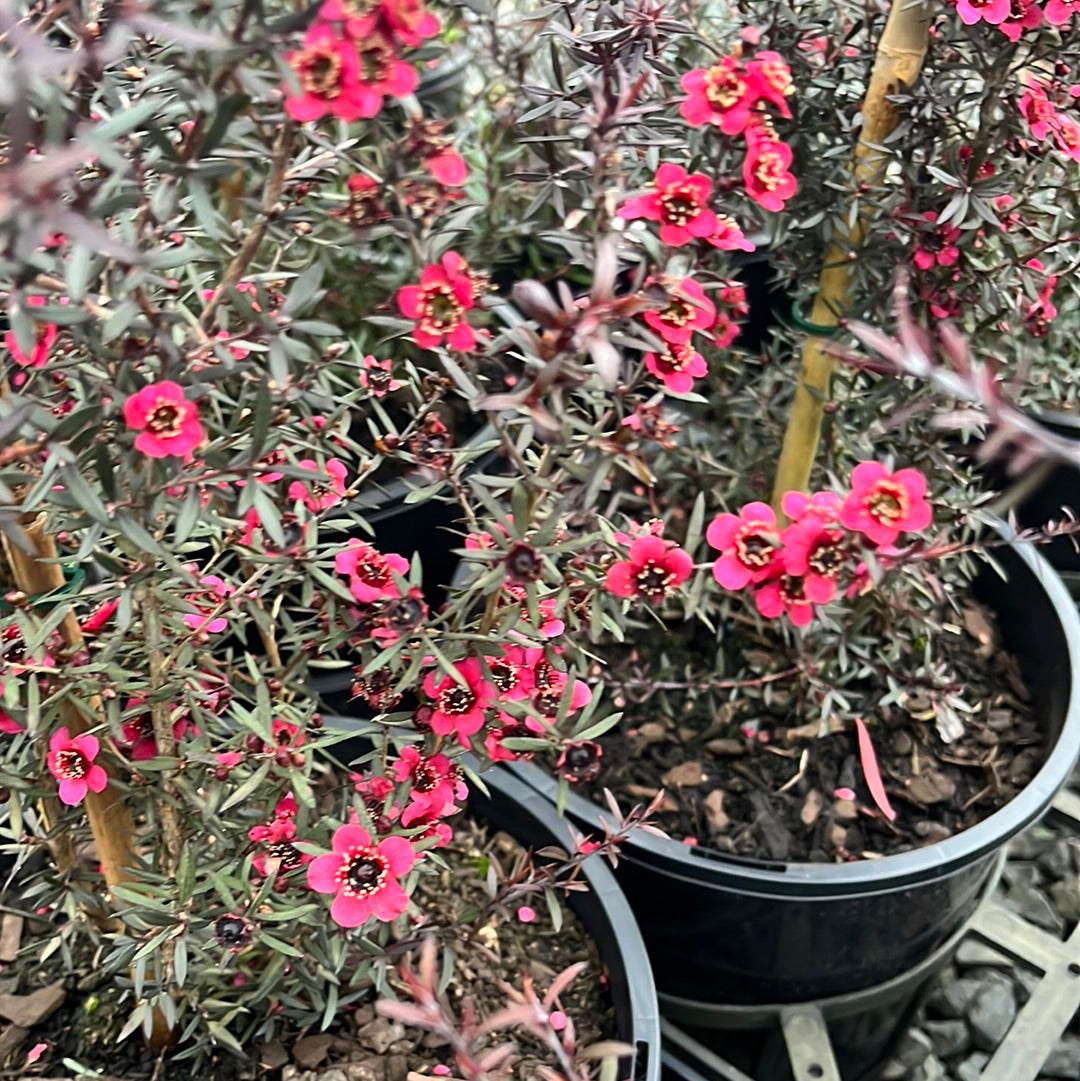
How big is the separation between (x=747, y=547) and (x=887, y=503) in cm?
9

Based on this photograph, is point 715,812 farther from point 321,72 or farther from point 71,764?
point 321,72

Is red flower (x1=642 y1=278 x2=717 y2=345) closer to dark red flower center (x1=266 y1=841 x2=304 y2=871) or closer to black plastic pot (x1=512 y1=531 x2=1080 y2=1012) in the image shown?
dark red flower center (x1=266 y1=841 x2=304 y2=871)

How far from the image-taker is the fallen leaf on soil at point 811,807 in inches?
52.8

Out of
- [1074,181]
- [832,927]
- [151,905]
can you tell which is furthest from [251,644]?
[1074,181]

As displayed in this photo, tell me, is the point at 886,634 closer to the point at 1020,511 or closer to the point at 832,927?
the point at 832,927

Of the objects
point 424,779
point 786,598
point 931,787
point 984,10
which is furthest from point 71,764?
point 931,787

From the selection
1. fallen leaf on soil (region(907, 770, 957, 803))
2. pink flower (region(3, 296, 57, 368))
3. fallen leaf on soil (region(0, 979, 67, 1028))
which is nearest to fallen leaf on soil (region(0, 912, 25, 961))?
fallen leaf on soil (region(0, 979, 67, 1028))

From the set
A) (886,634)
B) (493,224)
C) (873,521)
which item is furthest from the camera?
(493,224)

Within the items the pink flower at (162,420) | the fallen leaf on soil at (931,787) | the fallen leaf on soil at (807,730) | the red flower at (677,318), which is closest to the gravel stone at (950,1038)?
the fallen leaf on soil at (931,787)

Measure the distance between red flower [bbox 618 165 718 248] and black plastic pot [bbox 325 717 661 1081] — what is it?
441mm

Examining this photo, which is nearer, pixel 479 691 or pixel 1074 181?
pixel 479 691

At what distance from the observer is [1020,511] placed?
174 cm

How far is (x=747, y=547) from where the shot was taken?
2.08ft

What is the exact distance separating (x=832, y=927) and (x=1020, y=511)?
0.86 m
